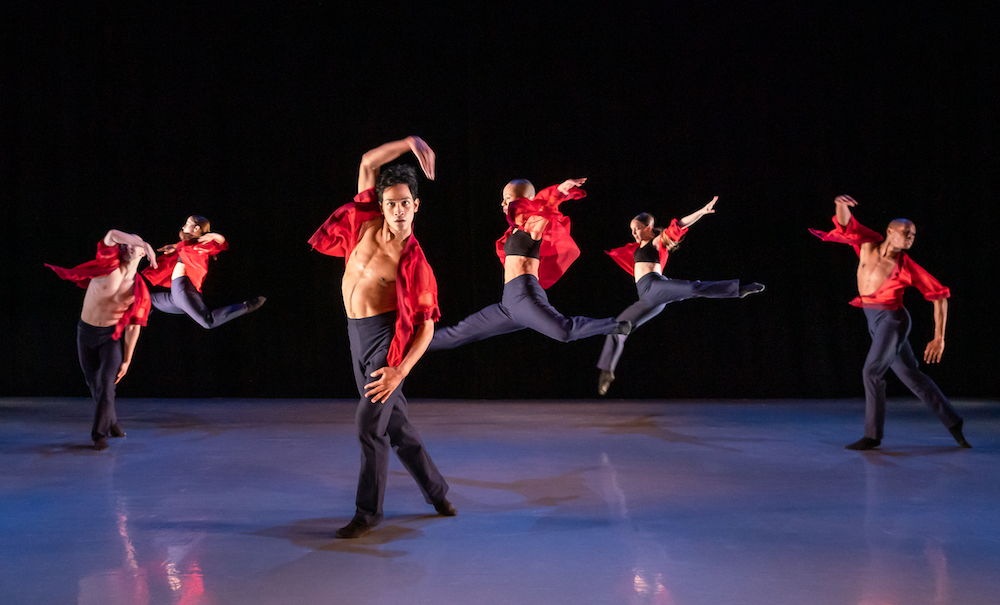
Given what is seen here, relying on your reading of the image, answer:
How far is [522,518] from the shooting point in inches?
123

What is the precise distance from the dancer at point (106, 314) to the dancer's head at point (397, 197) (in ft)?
8.76

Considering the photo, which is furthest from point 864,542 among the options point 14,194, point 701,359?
point 14,194

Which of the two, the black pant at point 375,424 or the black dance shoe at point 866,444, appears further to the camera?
the black dance shoe at point 866,444

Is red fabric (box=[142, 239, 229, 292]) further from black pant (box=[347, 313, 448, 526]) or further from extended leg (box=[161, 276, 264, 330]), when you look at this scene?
black pant (box=[347, 313, 448, 526])

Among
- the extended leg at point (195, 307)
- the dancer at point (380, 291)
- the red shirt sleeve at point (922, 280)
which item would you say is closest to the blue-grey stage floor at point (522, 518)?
the dancer at point (380, 291)

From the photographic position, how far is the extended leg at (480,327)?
14.5ft

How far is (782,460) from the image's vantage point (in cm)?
436

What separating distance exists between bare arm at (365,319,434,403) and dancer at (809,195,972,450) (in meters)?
2.88

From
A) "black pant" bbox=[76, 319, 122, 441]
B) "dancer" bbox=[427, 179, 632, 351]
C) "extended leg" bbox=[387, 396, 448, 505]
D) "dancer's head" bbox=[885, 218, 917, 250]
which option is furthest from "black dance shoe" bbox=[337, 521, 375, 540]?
"dancer's head" bbox=[885, 218, 917, 250]

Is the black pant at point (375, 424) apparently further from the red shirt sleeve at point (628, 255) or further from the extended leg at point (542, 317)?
the red shirt sleeve at point (628, 255)

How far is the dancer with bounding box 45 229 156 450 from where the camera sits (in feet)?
16.1

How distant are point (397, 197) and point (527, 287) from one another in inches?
65.0

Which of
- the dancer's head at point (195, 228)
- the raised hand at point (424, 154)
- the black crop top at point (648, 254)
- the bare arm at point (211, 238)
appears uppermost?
the raised hand at point (424, 154)

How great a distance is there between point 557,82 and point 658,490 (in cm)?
456
